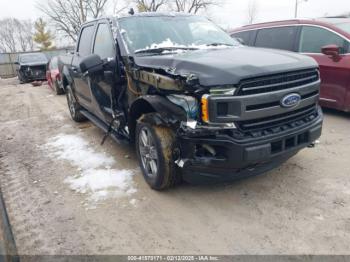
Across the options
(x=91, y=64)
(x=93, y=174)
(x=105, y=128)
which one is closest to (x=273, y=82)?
(x=91, y=64)

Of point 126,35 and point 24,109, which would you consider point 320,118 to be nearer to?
point 126,35

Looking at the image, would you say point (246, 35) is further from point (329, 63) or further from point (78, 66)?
point (78, 66)

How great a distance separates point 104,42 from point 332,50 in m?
3.82

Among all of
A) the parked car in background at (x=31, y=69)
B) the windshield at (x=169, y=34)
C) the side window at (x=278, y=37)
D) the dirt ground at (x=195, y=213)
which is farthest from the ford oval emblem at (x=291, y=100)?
the parked car in background at (x=31, y=69)

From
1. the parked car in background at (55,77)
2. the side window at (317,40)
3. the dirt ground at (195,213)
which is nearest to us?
the dirt ground at (195,213)

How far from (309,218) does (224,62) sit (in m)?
1.66

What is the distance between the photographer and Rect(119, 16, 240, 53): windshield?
161 inches

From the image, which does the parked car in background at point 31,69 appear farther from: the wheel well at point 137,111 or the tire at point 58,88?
the wheel well at point 137,111

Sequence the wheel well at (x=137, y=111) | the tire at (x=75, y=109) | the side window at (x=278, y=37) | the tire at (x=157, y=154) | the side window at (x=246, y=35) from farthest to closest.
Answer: the side window at (x=246, y=35)
the tire at (x=75, y=109)
the side window at (x=278, y=37)
the wheel well at (x=137, y=111)
the tire at (x=157, y=154)

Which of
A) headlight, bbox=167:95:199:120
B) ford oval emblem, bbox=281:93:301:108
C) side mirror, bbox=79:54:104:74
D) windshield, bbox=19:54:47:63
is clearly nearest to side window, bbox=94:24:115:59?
side mirror, bbox=79:54:104:74

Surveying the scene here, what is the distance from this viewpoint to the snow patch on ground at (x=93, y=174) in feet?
12.7

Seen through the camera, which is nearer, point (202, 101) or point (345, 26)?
point (202, 101)

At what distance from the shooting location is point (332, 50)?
18.5ft

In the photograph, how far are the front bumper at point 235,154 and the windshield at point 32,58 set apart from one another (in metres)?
16.9
